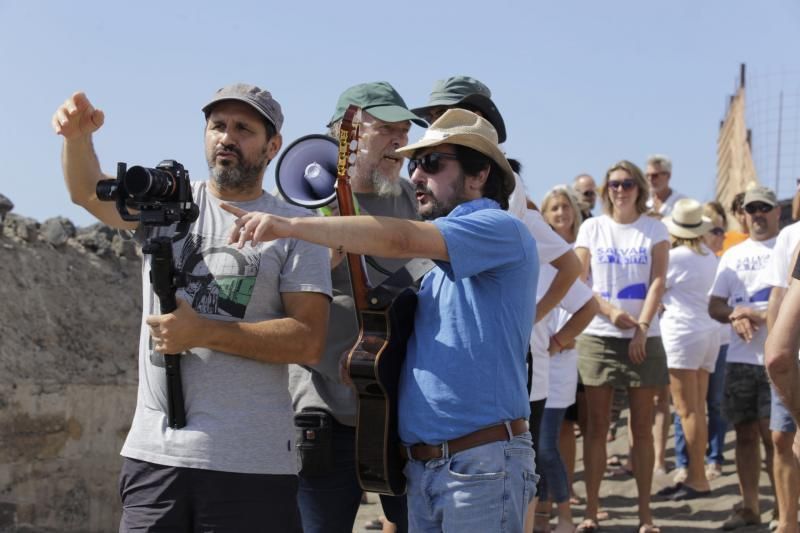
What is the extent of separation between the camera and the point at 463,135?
363cm

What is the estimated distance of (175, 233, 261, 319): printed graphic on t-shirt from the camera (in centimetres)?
378

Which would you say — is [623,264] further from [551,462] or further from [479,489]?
[479,489]

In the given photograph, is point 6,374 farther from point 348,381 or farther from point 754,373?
point 754,373

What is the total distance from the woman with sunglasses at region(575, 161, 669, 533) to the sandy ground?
1.95ft

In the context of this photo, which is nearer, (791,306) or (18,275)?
(791,306)

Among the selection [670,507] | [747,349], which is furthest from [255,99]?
[670,507]

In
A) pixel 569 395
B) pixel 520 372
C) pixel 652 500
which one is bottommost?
pixel 652 500

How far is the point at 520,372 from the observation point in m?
3.57

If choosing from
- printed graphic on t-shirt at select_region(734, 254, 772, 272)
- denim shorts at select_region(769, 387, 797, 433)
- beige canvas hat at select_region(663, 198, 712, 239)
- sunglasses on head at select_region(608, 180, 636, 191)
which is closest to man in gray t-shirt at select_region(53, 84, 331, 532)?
denim shorts at select_region(769, 387, 797, 433)

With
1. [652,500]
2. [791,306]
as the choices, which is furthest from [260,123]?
[652,500]

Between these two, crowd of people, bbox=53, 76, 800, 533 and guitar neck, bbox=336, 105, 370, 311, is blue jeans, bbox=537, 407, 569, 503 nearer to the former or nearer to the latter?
crowd of people, bbox=53, 76, 800, 533

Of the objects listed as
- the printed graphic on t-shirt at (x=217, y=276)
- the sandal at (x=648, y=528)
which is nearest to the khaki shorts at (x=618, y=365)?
the sandal at (x=648, y=528)

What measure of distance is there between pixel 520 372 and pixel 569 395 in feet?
11.3

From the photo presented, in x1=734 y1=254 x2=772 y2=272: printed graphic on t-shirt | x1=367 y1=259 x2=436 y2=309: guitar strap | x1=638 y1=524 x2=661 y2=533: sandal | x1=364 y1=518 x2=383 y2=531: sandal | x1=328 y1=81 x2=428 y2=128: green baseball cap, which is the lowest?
x1=364 y1=518 x2=383 y2=531: sandal
